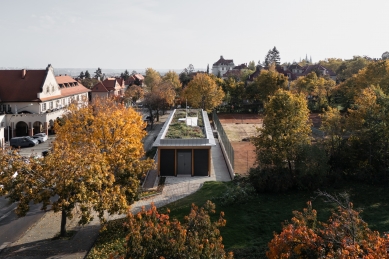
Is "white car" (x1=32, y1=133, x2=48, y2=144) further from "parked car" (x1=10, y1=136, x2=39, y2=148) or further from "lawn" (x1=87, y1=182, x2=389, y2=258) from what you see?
"lawn" (x1=87, y1=182, x2=389, y2=258)

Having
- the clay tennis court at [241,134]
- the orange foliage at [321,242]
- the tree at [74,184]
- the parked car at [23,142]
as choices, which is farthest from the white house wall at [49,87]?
the orange foliage at [321,242]

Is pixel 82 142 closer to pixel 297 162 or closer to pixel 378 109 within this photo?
pixel 297 162

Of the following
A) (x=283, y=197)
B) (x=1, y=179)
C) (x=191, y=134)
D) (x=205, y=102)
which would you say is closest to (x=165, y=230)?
(x=1, y=179)

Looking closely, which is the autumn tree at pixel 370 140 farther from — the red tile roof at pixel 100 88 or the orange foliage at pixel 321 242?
the red tile roof at pixel 100 88

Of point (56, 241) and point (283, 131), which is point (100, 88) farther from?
point (56, 241)

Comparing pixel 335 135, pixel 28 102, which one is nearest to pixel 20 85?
pixel 28 102

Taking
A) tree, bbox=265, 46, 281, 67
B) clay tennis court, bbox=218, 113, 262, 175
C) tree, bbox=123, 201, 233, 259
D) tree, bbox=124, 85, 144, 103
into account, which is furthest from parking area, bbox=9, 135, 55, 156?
tree, bbox=265, 46, 281, 67

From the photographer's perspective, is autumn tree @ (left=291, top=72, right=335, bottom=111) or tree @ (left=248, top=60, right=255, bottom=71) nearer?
autumn tree @ (left=291, top=72, right=335, bottom=111)

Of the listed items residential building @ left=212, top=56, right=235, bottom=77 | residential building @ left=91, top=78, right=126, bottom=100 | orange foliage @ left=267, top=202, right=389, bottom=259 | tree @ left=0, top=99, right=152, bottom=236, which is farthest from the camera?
residential building @ left=212, top=56, right=235, bottom=77
